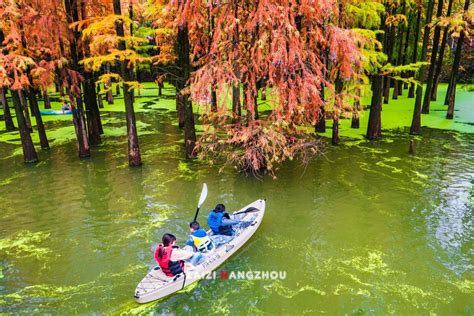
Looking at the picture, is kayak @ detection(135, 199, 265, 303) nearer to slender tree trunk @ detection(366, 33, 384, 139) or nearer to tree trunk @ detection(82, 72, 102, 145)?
slender tree trunk @ detection(366, 33, 384, 139)

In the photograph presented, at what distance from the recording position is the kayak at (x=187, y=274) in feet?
22.5

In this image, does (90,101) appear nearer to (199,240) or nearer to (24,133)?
(24,133)

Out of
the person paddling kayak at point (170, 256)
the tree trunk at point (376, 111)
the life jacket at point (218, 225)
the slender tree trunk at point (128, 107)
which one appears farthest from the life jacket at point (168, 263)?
the tree trunk at point (376, 111)

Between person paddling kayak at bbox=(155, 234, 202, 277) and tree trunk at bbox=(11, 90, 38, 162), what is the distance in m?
11.4

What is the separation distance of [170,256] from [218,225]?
1.87 meters

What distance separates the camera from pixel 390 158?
613 inches

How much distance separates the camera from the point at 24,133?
600 inches

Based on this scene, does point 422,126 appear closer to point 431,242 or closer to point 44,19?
point 431,242

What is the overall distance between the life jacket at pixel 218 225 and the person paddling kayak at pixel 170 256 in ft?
5.04

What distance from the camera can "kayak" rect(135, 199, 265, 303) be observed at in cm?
687

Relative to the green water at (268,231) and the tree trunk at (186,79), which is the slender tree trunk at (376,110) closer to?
the green water at (268,231)

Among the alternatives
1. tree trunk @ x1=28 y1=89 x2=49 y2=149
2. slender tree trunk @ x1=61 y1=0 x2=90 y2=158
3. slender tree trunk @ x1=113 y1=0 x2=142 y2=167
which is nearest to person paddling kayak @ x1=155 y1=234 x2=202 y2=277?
slender tree trunk @ x1=113 y1=0 x2=142 y2=167

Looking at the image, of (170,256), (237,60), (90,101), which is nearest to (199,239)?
(170,256)

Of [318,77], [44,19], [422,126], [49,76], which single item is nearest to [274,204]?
[318,77]
